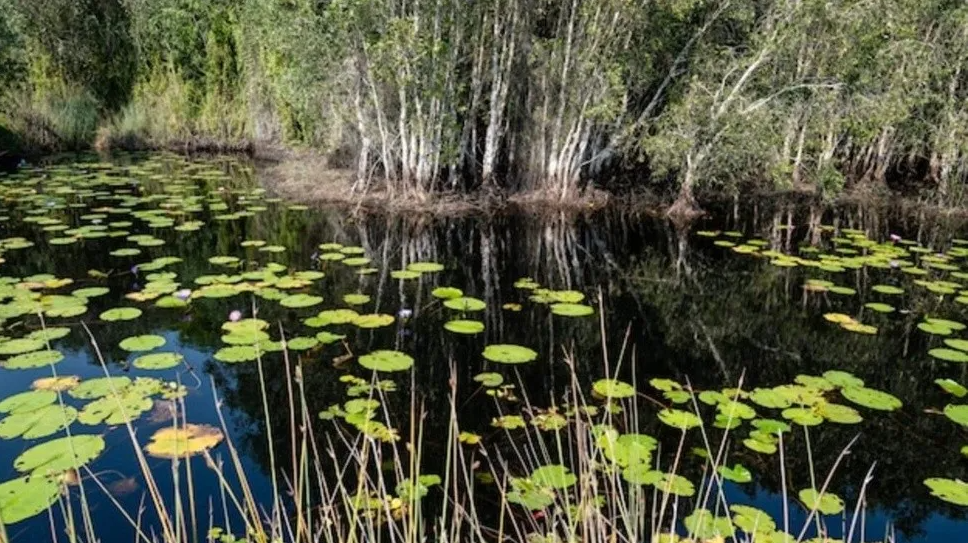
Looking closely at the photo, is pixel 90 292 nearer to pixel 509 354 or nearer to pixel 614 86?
pixel 509 354

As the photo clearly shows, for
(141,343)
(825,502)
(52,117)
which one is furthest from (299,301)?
(52,117)

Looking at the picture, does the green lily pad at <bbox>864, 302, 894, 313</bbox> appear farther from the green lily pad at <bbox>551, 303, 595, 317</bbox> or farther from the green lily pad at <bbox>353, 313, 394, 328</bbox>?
the green lily pad at <bbox>353, 313, 394, 328</bbox>

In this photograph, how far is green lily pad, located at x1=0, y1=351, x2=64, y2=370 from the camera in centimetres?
376

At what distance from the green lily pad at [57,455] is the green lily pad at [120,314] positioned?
62.6 inches

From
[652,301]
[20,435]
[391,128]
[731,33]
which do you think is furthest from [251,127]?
[20,435]

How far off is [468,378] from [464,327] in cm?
74

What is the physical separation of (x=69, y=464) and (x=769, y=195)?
10.8m

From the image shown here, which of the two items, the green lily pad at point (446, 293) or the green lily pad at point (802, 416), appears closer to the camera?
the green lily pad at point (802, 416)

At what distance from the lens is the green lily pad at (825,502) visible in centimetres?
270

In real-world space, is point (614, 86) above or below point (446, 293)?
above

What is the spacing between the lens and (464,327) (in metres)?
4.66

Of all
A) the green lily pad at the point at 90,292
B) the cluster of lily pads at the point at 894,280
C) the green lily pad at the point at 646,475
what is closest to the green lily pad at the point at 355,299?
the green lily pad at the point at 90,292

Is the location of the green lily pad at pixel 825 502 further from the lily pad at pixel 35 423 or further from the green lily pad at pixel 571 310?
the lily pad at pixel 35 423

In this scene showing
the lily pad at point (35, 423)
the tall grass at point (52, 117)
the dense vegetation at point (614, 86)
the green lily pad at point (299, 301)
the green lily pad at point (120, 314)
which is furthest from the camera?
the tall grass at point (52, 117)
